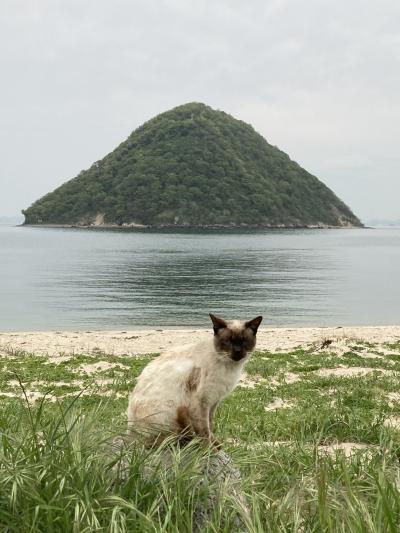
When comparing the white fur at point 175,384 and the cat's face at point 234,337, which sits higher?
the cat's face at point 234,337

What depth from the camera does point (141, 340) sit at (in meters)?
26.4

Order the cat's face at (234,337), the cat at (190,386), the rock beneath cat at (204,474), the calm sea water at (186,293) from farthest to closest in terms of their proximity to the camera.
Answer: the calm sea water at (186,293) < the cat's face at (234,337) < the cat at (190,386) < the rock beneath cat at (204,474)

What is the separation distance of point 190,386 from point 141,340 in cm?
2155

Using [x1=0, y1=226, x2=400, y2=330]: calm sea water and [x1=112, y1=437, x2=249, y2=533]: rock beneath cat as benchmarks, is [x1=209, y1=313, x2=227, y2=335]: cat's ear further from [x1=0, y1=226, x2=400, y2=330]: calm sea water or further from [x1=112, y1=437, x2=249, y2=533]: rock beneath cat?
[x1=0, y1=226, x2=400, y2=330]: calm sea water

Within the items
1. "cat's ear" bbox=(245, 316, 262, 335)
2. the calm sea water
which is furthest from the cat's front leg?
the calm sea water

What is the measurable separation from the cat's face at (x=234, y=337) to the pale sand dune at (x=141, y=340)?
1592cm

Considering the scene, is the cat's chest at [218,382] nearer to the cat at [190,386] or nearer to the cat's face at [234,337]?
the cat at [190,386]

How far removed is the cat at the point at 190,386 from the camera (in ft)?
16.5

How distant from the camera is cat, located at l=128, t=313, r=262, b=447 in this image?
16.5 feet

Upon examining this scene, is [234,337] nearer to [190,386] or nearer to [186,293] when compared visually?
[190,386]

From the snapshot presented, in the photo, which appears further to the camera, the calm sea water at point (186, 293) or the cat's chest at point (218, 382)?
the calm sea water at point (186, 293)

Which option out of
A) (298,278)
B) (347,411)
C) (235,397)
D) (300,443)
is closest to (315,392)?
(235,397)

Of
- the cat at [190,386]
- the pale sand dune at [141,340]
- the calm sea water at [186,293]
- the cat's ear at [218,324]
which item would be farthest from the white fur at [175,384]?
the calm sea water at [186,293]

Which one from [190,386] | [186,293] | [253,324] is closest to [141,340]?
[253,324]
